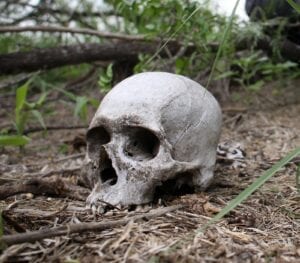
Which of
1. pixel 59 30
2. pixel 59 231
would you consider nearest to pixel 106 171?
pixel 59 231

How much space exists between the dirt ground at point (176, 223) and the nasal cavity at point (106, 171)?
156mm

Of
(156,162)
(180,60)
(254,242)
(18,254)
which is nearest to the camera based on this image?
(18,254)

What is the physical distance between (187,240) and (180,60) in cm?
185

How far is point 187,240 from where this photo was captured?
1.42 meters

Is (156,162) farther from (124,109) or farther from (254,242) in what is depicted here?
(254,242)

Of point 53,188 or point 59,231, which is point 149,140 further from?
point 59,231

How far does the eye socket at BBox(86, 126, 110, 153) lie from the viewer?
2.11 m

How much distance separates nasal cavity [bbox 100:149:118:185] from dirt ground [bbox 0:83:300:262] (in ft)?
0.51

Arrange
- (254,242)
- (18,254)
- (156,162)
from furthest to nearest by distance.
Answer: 1. (156,162)
2. (254,242)
3. (18,254)

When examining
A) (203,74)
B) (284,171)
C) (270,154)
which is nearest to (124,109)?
(284,171)

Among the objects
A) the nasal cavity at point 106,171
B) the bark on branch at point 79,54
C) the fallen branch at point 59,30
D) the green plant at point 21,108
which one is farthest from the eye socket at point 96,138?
the bark on branch at point 79,54

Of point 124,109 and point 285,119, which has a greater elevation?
point 124,109

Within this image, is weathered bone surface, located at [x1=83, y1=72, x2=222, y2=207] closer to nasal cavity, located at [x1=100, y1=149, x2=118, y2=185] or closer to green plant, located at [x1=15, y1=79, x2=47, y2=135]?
nasal cavity, located at [x1=100, y1=149, x2=118, y2=185]

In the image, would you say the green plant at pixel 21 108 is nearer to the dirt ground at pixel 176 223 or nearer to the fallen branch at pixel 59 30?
the dirt ground at pixel 176 223
